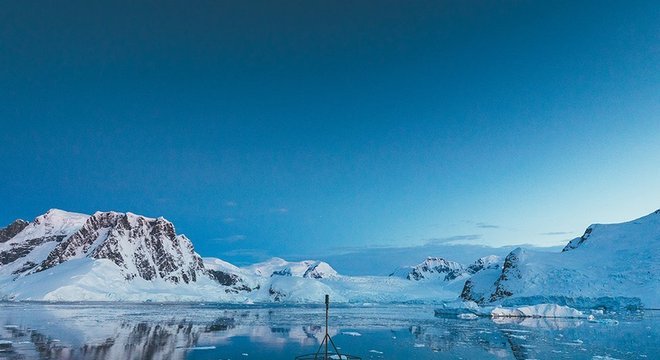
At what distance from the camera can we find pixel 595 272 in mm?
101875

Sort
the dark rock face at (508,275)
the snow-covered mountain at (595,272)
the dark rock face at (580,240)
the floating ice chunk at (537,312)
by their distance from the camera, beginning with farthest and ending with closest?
the dark rock face at (580,240), the dark rock face at (508,275), the snow-covered mountain at (595,272), the floating ice chunk at (537,312)

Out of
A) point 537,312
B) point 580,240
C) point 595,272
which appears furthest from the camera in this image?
point 580,240

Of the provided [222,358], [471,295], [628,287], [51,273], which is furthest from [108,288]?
[222,358]

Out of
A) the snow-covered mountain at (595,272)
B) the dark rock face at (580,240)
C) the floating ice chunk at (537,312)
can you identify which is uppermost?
the dark rock face at (580,240)

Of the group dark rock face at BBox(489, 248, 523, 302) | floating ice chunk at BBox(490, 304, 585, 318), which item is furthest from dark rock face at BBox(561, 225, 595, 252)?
floating ice chunk at BBox(490, 304, 585, 318)

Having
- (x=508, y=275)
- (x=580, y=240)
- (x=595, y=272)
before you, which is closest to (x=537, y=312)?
(x=595, y=272)

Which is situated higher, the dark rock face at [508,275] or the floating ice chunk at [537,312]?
the dark rock face at [508,275]

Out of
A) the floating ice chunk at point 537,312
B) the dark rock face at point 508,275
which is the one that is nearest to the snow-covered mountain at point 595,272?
the dark rock face at point 508,275

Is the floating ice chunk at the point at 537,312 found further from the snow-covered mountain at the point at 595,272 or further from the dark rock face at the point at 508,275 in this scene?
the dark rock face at the point at 508,275

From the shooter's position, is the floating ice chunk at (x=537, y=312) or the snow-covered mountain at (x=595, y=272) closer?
the floating ice chunk at (x=537, y=312)

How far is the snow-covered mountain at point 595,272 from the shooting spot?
312ft

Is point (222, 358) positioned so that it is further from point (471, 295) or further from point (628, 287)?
point (471, 295)

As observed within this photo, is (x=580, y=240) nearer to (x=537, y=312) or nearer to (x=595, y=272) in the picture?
(x=595, y=272)

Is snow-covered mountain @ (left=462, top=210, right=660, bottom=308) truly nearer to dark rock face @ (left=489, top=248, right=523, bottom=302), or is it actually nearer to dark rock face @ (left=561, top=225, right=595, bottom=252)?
dark rock face @ (left=489, top=248, right=523, bottom=302)
